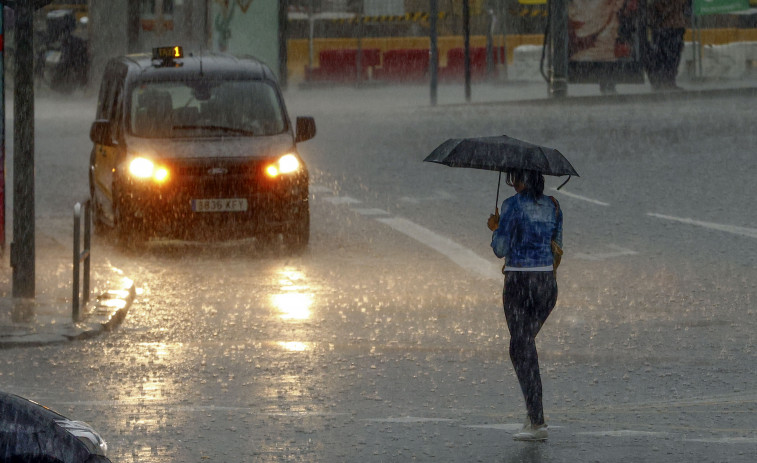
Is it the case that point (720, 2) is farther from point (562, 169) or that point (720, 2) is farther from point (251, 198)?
point (562, 169)

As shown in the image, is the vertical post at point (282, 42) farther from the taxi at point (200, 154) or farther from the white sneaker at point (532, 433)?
the white sneaker at point (532, 433)

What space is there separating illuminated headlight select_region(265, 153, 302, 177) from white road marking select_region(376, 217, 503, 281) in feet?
5.08

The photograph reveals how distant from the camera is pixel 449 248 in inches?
578

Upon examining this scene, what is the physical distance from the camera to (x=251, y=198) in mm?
14172

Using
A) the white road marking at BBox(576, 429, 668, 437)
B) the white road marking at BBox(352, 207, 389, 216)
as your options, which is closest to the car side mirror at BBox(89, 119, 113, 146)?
the white road marking at BBox(352, 207, 389, 216)

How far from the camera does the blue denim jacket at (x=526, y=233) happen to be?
718 cm

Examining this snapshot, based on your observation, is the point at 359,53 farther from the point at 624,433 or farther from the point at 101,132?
the point at 624,433

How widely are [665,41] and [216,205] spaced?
82.2 ft

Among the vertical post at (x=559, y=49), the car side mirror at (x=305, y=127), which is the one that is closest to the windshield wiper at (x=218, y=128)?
the car side mirror at (x=305, y=127)

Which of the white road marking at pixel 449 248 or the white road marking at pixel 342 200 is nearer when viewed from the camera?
the white road marking at pixel 449 248

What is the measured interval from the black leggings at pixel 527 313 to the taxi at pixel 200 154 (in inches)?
284

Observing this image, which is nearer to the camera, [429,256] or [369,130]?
[429,256]

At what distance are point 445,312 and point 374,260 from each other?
9.56 feet

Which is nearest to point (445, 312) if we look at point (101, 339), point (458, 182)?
point (101, 339)
